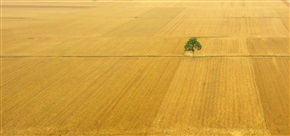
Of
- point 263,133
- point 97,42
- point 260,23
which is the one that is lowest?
point 260,23

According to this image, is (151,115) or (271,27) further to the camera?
(271,27)

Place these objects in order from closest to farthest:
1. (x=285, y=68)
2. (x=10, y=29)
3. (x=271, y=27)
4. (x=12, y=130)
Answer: (x=12, y=130) < (x=285, y=68) < (x=271, y=27) < (x=10, y=29)

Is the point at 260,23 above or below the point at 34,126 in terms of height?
below

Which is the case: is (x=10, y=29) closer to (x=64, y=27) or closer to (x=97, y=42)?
(x=64, y=27)

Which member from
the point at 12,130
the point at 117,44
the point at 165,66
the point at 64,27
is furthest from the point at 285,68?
the point at 64,27

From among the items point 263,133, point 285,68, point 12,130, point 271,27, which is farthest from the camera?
point 271,27

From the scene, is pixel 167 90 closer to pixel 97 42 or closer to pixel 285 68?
pixel 285 68


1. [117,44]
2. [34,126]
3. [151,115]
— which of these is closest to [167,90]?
[151,115]
